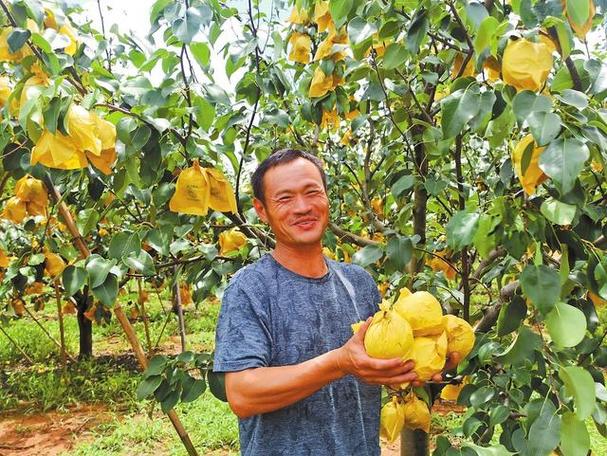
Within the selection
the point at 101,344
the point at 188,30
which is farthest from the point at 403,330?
the point at 101,344

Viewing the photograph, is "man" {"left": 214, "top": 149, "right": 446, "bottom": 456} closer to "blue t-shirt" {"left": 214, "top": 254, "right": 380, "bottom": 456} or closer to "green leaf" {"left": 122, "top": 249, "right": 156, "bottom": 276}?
"blue t-shirt" {"left": 214, "top": 254, "right": 380, "bottom": 456}

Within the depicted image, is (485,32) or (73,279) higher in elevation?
(485,32)

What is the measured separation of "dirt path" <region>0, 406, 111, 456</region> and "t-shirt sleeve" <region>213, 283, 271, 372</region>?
9.26 ft

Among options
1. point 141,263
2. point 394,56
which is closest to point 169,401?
point 141,263

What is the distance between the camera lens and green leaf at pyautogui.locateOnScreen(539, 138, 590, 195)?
74 centimetres

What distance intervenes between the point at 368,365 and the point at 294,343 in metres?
0.27

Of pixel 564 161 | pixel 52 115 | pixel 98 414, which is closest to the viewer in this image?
pixel 564 161

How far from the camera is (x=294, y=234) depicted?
1.17 meters

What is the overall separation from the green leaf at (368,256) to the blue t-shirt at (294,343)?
0.94 ft

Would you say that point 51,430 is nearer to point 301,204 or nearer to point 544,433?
point 301,204

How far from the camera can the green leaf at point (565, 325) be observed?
0.84 metres

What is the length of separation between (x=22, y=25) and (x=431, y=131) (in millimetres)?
929

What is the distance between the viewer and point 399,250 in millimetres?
1443

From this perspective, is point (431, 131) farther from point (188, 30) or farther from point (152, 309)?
point (152, 309)
